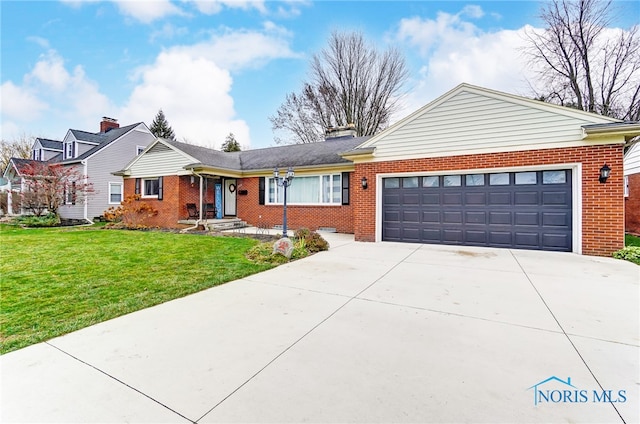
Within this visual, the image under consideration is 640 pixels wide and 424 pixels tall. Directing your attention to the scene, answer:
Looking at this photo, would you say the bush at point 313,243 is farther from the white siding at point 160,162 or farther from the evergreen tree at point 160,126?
the evergreen tree at point 160,126

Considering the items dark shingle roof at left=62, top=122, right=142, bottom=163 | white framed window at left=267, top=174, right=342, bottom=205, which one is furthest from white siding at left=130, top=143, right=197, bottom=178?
dark shingle roof at left=62, top=122, right=142, bottom=163

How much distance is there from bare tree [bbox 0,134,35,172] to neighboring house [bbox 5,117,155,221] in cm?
529

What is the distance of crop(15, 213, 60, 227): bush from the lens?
1521 centimetres

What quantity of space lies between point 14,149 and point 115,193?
15774mm

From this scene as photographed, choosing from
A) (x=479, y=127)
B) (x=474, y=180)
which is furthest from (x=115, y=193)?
(x=479, y=127)

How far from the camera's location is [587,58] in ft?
49.4

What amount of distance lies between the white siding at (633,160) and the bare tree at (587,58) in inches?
199

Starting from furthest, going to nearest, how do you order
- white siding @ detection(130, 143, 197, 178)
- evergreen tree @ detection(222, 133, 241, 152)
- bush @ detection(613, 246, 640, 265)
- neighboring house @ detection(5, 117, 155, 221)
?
evergreen tree @ detection(222, 133, 241, 152)
neighboring house @ detection(5, 117, 155, 221)
white siding @ detection(130, 143, 197, 178)
bush @ detection(613, 246, 640, 265)

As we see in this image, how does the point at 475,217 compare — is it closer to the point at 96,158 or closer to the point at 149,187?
the point at 149,187

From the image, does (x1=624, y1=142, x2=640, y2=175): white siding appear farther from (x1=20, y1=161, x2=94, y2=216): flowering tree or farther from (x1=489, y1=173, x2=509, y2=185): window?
(x1=20, y1=161, x2=94, y2=216): flowering tree

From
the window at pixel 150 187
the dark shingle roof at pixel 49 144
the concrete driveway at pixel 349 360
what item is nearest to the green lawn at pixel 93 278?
the concrete driveway at pixel 349 360

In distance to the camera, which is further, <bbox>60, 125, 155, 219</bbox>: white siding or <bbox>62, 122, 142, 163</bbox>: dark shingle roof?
<bbox>62, 122, 142, 163</bbox>: dark shingle roof

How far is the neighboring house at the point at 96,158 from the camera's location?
60.3ft

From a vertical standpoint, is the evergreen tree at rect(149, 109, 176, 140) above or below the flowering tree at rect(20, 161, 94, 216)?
above
